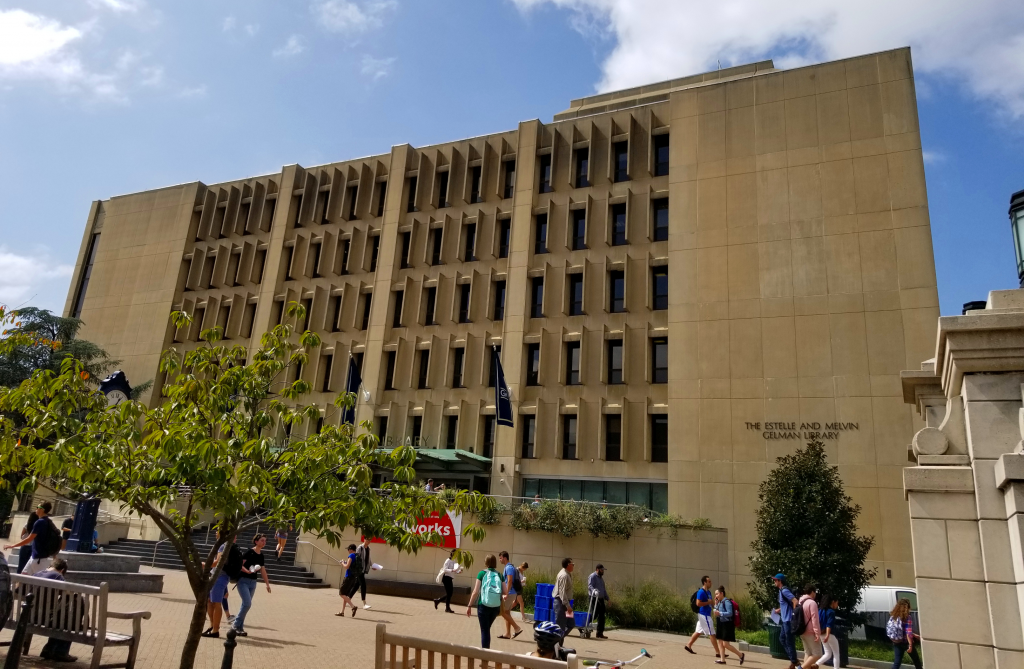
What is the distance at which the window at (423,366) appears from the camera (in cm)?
3644

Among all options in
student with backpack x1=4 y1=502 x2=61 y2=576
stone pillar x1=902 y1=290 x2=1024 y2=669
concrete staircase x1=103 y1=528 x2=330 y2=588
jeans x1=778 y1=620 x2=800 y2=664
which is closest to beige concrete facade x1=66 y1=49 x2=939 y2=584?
concrete staircase x1=103 y1=528 x2=330 y2=588

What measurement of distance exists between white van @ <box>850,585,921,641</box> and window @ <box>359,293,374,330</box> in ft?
87.9

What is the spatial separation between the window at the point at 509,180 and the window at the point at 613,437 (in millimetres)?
12852

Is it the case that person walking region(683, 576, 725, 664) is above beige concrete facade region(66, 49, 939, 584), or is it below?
below

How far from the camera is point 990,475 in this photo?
274 inches

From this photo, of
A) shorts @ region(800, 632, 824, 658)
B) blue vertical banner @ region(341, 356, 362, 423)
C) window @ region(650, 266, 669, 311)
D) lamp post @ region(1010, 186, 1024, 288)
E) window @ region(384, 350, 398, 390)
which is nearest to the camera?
lamp post @ region(1010, 186, 1024, 288)

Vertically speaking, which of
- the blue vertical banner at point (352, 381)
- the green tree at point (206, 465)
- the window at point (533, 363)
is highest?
the window at point (533, 363)

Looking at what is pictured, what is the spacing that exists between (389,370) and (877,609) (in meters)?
24.8

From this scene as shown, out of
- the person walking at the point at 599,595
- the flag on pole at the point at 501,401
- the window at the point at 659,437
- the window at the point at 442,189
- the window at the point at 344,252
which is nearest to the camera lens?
the person walking at the point at 599,595

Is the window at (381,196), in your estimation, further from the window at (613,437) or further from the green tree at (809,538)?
the green tree at (809,538)

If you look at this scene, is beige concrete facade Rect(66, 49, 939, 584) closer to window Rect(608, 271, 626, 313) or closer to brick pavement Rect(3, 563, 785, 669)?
window Rect(608, 271, 626, 313)

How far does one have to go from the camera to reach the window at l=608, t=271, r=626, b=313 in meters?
33.1

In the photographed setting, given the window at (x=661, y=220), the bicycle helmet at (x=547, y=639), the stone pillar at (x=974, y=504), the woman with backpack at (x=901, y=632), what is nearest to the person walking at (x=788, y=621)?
the woman with backpack at (x=901, y=632)

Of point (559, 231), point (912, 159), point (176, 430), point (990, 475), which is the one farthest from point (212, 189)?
point (990, 475)
